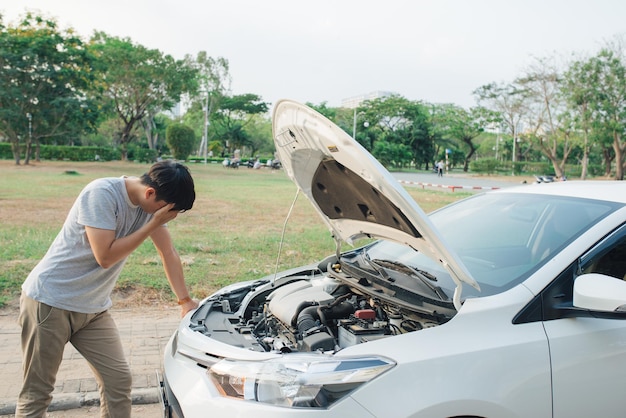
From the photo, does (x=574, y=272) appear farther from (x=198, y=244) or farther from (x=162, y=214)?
(x=198, y=244)

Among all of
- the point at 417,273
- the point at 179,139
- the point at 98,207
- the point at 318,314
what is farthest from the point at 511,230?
the point at 179,139

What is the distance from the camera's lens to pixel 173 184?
2.57 metres

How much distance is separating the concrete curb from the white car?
0.96m

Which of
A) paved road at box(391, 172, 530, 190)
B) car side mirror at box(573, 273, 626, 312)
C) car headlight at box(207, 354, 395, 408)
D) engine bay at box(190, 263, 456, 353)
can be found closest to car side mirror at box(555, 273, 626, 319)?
car side mirror at box(573, 273, 626, 312)

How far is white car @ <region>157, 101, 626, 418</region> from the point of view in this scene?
2.08m

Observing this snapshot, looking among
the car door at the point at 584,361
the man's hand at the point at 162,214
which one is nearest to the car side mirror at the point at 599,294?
the car door at the point at 584,361

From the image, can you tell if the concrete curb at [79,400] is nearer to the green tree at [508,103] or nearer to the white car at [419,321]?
the white car at [419,321]

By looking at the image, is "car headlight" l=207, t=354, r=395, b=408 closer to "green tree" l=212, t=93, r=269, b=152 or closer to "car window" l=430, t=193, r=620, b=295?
"car window" l=430, t=193, r=620, b=295

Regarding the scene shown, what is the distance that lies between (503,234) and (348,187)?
1.03 meters

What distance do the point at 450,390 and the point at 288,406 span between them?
0.62 meters

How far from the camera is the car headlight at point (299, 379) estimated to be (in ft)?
6.75

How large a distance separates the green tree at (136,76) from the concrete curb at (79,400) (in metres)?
40.7

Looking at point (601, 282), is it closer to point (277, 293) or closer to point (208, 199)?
point (277, 293)

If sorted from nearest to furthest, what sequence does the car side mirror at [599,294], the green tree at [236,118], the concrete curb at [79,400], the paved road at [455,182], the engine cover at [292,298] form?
the car side mirror at [599,294] < the engine cover at [292,298] < the concrete curb at [79,400] < the paved road at [455,182] < the green tree at [236,118]
